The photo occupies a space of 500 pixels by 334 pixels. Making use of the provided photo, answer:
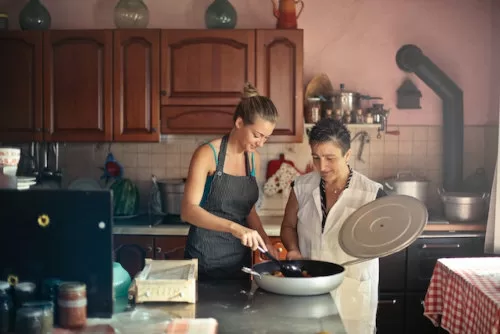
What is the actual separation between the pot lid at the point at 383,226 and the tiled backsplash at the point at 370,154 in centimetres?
205

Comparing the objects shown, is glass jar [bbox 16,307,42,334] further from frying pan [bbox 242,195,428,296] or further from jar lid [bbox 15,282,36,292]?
frying pan [bbox 242,195,428,296]

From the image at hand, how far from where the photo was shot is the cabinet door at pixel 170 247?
13.2ft

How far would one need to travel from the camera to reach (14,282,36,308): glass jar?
1771 millimetres

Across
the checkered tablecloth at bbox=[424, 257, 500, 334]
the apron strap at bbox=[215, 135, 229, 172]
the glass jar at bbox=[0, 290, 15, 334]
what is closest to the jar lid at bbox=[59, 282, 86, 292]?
the glass jar at bbox=[0, 290, 15, 334]

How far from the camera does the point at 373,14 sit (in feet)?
15.0

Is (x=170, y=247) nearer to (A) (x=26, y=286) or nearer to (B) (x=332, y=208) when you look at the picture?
(B) (x=332, y=208)

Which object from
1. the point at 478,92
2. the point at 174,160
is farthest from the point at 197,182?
the point at 478,92

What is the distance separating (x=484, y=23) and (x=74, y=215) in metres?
3.70

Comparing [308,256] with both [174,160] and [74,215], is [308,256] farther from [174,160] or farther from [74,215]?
[174,160]

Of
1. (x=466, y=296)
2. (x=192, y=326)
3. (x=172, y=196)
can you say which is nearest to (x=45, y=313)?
(x=192, y=326)

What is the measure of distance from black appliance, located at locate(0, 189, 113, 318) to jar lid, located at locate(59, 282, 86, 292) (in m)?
0.03

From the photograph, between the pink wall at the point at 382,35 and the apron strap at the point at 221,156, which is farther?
the pink wall at the point at 382,35

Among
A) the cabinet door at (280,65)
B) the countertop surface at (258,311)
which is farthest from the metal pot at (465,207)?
the countertop surface at (258,311)

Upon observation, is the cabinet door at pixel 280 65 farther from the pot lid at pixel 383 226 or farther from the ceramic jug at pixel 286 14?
the pot lid at pixel 383 226
